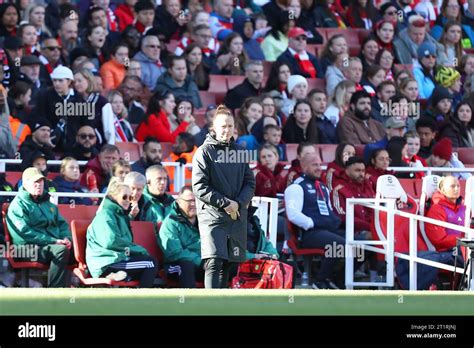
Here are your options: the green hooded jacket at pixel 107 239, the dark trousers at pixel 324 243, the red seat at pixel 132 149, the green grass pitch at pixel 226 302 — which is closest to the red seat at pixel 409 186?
the dark trousers at pixel 324 243

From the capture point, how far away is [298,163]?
14695 mm

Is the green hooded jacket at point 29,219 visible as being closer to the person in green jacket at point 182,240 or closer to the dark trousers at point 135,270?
the dark trousers at point 135,270

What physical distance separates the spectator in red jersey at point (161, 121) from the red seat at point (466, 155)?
3188 mm

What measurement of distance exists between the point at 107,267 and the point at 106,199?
563 millimetres

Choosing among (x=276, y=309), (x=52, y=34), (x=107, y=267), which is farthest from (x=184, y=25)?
(x=276, y=309)

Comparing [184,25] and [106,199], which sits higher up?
[184,25]

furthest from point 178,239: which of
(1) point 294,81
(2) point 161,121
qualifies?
(1) point 294,81

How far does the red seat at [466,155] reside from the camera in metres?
17.0

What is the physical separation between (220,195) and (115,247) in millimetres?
1691

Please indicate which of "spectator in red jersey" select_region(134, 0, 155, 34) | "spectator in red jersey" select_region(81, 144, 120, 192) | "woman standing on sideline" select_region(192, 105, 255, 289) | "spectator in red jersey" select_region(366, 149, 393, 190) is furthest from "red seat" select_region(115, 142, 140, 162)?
"woman standing on sideline" select_region(192, 105, 255, 289)

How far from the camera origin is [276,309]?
862 cm
